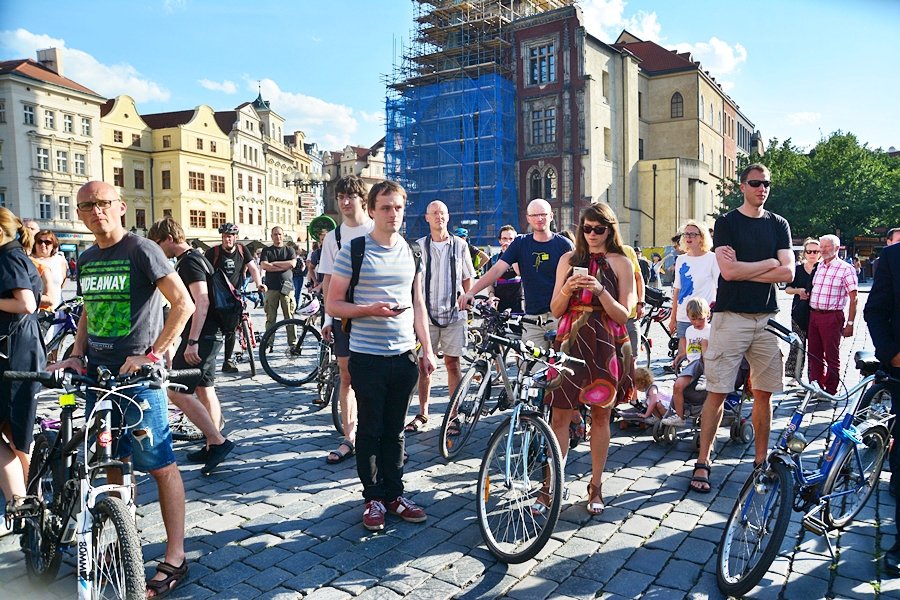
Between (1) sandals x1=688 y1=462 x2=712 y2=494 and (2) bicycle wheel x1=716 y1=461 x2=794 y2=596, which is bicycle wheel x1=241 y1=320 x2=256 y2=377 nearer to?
(1) sandals x1=688 y1=462 x2=712 y2=494

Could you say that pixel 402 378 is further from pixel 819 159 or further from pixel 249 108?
pixel 249 108

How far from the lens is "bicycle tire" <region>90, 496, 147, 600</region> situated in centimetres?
275

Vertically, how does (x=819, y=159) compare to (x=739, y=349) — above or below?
above

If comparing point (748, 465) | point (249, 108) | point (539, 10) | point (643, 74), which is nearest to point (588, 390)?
point (748, 465)

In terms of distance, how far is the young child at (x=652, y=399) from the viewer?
6.32 metres

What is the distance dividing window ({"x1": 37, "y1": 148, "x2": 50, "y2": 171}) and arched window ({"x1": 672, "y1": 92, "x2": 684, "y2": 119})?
52.6m

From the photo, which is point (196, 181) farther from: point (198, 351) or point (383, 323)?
point (383, 323)

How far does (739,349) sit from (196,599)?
388 centimetres

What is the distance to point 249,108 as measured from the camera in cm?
6838

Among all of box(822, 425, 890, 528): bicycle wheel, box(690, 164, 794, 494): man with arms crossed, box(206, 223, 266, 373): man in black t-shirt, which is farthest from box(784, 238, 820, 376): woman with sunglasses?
box(206, 223, 266, 373): man in black t-shirt

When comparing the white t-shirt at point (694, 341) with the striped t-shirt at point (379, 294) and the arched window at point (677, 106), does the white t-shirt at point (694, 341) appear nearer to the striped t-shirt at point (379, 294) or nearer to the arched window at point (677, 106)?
the striped t-shirt at point (379, 294)

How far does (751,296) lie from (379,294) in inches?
105

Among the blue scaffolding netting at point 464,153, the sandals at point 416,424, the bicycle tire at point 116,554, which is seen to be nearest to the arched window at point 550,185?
the blue scaffolding netting at point 464,153

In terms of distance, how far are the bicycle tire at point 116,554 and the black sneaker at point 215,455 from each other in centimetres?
230
